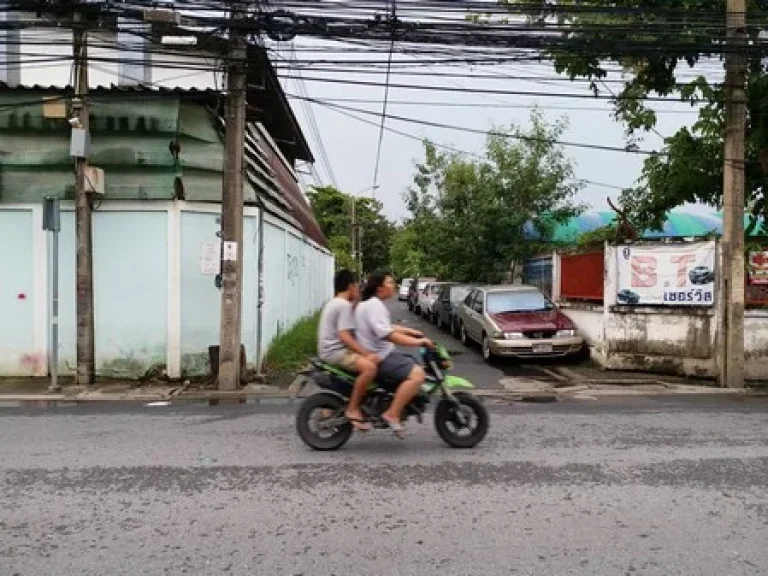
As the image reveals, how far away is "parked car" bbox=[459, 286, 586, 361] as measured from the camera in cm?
1405

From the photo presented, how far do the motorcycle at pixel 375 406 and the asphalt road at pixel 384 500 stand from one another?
0.21 m

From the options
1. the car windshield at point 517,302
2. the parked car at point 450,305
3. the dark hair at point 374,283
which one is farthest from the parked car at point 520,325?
the dark hair at point 374,283

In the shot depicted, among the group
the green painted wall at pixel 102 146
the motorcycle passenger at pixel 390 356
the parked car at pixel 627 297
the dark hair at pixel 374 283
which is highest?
the green painted wall at pixel 102 146

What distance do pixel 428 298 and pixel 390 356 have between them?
22540 millimetres

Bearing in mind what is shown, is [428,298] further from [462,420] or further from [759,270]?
[462,420]

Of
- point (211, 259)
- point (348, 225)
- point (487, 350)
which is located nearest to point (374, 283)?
point (211, 259)

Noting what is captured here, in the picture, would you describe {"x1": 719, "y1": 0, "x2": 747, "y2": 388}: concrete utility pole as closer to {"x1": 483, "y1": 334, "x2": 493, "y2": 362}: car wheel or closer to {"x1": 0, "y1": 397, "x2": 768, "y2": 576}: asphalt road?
{"x1": 0, "y1": 397, "x2": 768, "y2": 576}: asphalt road

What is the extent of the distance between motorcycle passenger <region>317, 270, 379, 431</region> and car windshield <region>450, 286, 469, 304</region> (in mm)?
13606

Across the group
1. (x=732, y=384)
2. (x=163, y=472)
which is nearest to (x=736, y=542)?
(x=163, y=472)

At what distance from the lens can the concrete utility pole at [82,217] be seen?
35.8 feet

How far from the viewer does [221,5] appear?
35.6 ft

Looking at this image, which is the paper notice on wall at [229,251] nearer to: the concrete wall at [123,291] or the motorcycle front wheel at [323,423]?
the concrete wall at [123,291]

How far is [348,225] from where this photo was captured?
180 feet

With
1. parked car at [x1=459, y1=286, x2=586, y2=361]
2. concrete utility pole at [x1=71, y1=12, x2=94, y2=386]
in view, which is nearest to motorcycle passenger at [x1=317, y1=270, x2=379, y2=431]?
concrete utility pole at [x1=71, y1=12, x2=94, y2=386]
